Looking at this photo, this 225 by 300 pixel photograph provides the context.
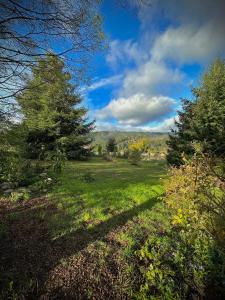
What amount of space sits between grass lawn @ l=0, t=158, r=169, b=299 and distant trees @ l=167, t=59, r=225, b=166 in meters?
8.45

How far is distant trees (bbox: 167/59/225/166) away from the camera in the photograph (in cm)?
1495

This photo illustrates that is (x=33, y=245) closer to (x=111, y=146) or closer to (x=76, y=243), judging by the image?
(x=76, y=243)

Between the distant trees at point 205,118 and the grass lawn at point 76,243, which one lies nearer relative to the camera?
the grass lawn at point 76,243

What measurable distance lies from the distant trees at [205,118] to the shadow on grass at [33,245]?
10126 mm

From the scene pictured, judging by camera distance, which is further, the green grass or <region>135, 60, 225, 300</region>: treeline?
the green grass

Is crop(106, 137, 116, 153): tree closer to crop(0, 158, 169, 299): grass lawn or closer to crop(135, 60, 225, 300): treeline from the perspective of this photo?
crop(0, 158, 169, 299): grass lawn

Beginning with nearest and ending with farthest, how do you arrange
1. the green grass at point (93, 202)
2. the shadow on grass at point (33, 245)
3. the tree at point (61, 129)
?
the shadow on grass at point (33, 245), the green grass at point (93, 202), the tree at point (61, 129)

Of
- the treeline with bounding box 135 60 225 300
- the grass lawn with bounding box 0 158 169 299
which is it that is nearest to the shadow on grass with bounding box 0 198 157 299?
the grass lawn with bounding box 0 158 169 299

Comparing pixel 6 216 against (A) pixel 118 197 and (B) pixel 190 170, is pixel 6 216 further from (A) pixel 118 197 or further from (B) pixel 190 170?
(B) pixel 190 170

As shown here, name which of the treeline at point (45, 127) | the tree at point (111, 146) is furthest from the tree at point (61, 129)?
the tree at point (111, 146)

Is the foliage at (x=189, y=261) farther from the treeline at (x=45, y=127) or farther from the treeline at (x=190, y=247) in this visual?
the treeline at (x=45, y=127)

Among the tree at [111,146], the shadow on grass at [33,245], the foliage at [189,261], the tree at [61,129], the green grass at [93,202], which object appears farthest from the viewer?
the tree at [111,146]

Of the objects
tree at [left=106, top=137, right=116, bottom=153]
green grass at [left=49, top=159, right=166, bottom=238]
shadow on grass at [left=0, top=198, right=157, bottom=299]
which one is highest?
tree at [left=106, top=137, right=116, bottom=153]

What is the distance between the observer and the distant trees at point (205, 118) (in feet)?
49.0
